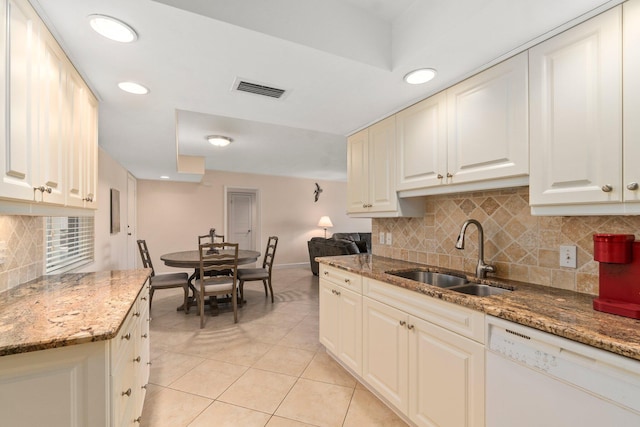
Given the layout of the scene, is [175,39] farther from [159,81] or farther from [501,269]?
[501,269]

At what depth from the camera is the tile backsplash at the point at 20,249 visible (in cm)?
153

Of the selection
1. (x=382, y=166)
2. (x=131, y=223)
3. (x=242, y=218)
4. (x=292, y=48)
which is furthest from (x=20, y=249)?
(x=242, y=218)

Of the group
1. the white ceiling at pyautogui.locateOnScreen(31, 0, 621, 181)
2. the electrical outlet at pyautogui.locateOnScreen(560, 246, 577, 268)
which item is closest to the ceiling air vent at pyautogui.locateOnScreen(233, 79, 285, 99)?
the white ceiling at pyautogui.locateOnScreen(31, 0, 621, 181)

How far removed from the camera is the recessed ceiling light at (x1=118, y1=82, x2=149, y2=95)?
1835 mm

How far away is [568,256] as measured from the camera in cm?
151

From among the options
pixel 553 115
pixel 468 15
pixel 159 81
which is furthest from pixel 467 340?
pixel 159 81

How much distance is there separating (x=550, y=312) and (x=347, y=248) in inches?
155

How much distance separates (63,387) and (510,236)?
7.42 ft

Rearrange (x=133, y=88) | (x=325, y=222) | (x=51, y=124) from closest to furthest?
(x=51, y=124)
(x=133, y=88)
(x=325, y=222)

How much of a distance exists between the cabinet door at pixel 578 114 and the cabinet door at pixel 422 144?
0.56 metres

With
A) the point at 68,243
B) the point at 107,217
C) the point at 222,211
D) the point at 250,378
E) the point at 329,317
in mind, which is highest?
the point at 222,211

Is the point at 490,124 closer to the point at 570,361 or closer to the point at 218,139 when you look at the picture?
the point at 570,361

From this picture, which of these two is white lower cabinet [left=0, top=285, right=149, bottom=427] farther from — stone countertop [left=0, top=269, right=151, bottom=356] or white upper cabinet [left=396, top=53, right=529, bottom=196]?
white upper cabinet [left=396, top=53, right=529, bottom=196]

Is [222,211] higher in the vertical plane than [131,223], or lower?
higher
